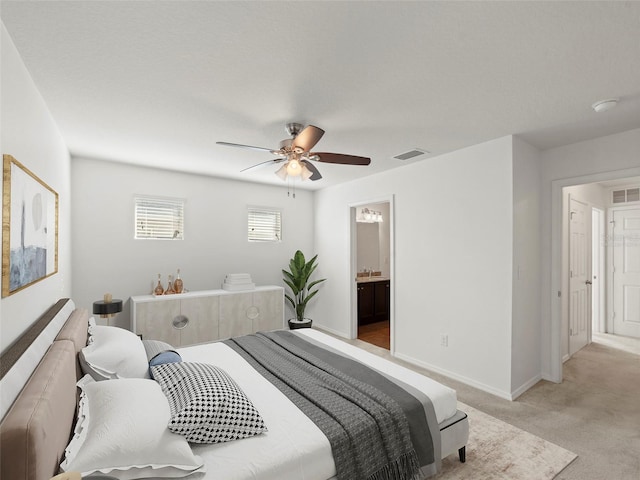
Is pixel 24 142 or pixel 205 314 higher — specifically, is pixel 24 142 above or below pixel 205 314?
above

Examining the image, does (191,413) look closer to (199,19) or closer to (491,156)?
(199,19)

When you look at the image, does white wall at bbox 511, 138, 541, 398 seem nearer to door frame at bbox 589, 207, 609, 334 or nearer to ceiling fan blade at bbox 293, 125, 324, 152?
ceiling fan blade at bbox 293, 125, 324, 152

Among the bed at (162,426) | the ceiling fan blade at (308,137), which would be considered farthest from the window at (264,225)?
the bed at (162,426)

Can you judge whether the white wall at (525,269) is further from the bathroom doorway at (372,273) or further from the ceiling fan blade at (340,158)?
the bathroom doorway at (372,273)

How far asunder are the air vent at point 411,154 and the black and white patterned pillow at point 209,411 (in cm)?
292

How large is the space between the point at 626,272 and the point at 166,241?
6946 millimetres

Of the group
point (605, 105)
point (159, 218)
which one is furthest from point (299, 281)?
point (605, 105)

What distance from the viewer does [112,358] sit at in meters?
1.90

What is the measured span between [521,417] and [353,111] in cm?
291

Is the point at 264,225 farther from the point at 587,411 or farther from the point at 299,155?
the point at 587,411

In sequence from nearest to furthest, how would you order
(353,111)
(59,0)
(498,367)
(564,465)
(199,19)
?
1. (59,0)
2. (199,19)
3. (564,465)
4. (353,111)
5. (498,367)

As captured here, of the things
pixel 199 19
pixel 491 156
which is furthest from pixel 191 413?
pixel 491 156

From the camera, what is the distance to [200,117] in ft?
8.53

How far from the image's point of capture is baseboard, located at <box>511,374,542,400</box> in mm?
3017
